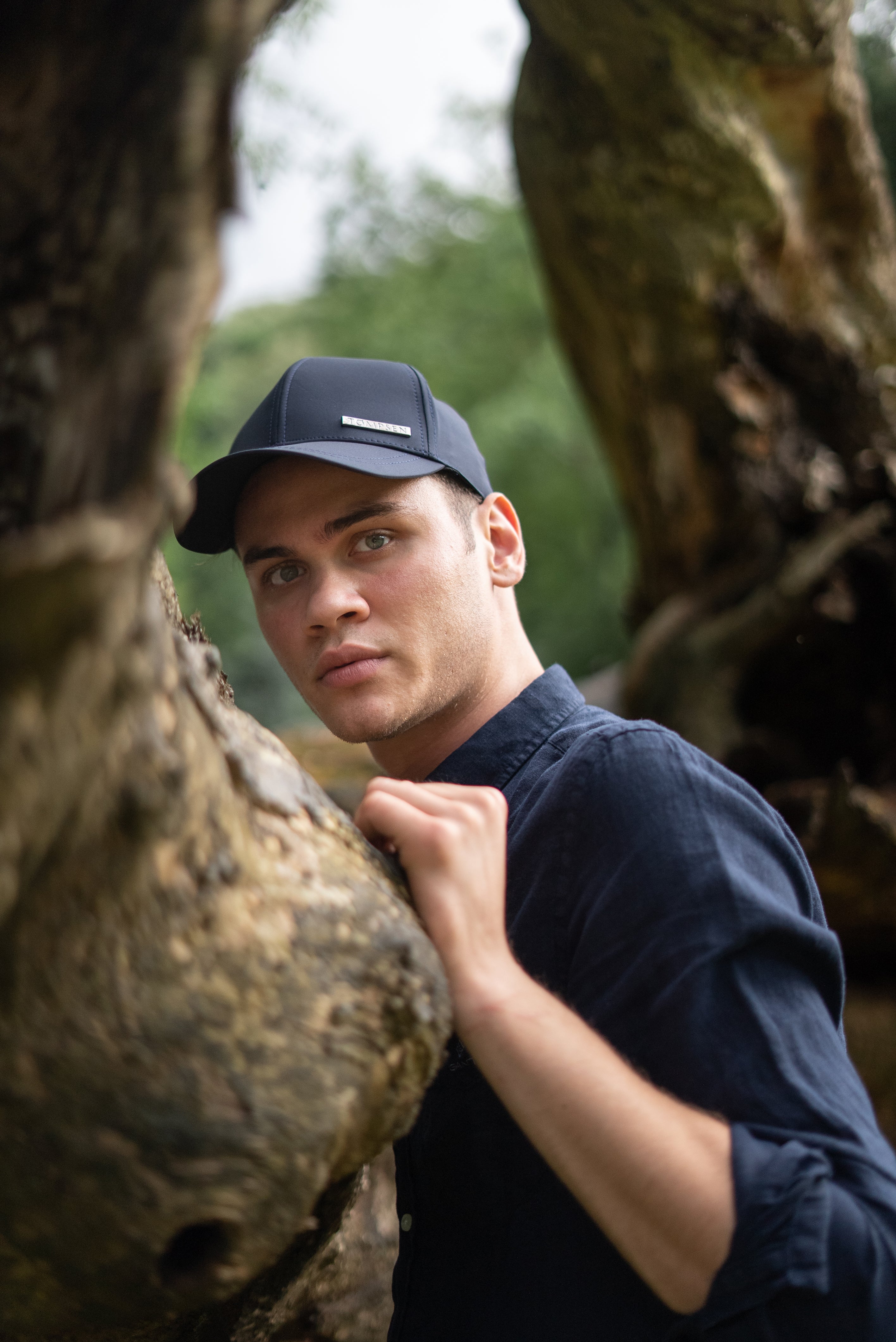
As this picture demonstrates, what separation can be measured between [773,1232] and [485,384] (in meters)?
16.1

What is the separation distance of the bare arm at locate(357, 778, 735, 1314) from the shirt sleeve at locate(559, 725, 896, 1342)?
4 cm

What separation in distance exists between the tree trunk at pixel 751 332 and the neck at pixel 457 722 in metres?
1.97

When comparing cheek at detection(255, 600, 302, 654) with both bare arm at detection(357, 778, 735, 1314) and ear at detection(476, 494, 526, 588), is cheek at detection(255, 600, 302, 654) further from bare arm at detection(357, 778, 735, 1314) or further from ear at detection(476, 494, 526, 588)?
bare arm at detection(357, 778, 735, 1314)

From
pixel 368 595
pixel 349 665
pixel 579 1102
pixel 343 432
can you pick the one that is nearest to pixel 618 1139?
pixel 579 1102

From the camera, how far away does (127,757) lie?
1.07 m

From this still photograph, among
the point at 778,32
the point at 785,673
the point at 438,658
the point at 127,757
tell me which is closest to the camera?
the point at 127,757

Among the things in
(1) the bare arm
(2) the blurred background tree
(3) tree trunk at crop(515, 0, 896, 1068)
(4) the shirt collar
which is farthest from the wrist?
(2) the blurred background tree

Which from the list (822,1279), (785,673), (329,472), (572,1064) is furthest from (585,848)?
(785,673)

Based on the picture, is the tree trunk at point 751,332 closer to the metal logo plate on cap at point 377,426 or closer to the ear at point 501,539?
the ear at point 501,539

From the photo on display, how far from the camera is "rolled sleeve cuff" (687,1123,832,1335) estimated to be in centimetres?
128

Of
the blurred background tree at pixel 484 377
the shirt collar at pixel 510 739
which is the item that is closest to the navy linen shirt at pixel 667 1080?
the shirt collar at pixel 510 739

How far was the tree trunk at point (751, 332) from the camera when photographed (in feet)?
13.4

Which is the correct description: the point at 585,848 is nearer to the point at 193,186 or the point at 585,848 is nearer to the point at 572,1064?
the point at 572,1064

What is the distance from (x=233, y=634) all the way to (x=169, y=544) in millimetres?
4481
